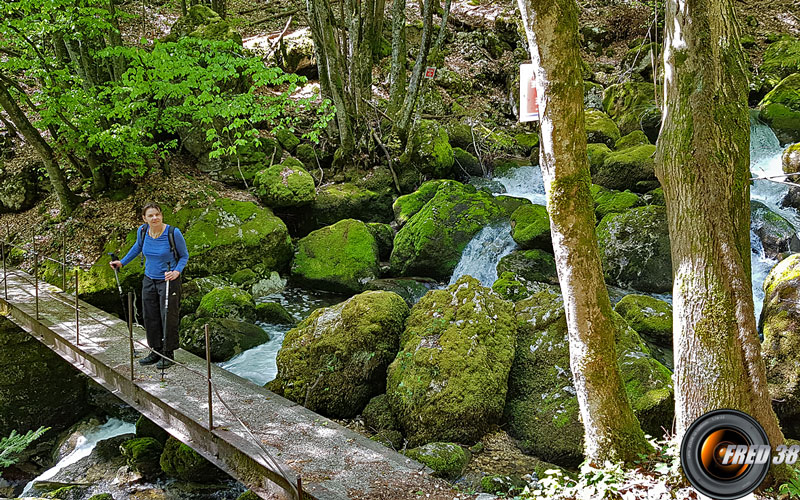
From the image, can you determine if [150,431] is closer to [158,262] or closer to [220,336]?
[220,336]

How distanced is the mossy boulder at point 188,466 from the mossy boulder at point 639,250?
7.12m

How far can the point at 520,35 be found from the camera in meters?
22.2

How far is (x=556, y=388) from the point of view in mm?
5488

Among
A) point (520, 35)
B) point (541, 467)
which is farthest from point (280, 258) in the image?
point (520, 35)

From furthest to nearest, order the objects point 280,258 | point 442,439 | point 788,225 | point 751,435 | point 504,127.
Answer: point 504,127, point 280,258, point 788,225, point 442,439, point 751,435

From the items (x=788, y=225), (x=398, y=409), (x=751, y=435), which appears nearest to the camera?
(x=751, y=435)

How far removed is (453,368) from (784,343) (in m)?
4.03

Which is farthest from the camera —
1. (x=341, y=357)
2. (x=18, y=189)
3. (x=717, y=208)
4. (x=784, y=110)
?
(x=784, y=110)

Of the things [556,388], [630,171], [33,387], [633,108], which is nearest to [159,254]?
[33,387]

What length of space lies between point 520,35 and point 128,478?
22066mm

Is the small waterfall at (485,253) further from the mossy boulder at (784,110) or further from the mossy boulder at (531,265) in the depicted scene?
the mossy boulder at (784,110)

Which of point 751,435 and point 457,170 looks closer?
point 751,435

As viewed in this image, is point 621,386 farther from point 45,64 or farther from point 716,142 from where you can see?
point 45,64

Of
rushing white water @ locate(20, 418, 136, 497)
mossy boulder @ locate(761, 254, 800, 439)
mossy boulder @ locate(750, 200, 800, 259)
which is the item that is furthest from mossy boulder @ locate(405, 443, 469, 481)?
mossy boulder @ locate(750, 200, 800, 259)
